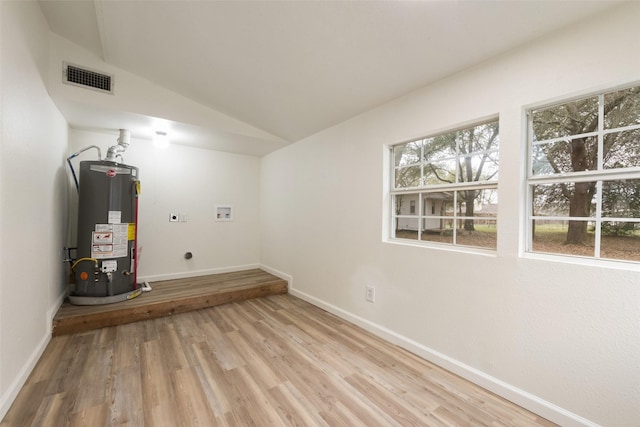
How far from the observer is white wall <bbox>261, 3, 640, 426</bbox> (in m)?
1.31

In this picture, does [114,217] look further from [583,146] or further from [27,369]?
[583,146]

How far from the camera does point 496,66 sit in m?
1.73

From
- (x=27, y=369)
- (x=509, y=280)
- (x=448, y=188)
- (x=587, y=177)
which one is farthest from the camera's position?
(x=448, y=188)

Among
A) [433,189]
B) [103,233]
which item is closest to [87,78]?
A: [103,233]

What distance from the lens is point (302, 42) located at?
1.91m

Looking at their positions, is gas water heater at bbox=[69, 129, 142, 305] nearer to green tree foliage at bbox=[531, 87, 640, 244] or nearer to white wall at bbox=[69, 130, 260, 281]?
white wall at bbox=[69, 130, 260, 281]

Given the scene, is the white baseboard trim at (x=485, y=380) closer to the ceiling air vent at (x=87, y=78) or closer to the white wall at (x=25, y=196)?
the white wall at (x=25, y=196)

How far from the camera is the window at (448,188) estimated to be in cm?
188

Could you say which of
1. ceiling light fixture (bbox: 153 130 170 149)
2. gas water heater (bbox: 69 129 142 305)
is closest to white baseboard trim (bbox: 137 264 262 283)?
gas water heater (bbox: 69 129 142 305)

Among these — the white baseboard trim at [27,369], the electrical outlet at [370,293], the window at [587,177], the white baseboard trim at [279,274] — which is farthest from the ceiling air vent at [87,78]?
the window at [587,177]

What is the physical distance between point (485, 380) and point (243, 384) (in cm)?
165

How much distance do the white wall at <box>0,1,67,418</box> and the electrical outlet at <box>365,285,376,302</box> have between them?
2.54 m

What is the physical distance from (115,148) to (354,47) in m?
2.95

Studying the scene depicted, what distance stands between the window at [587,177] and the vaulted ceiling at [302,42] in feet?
1.70
